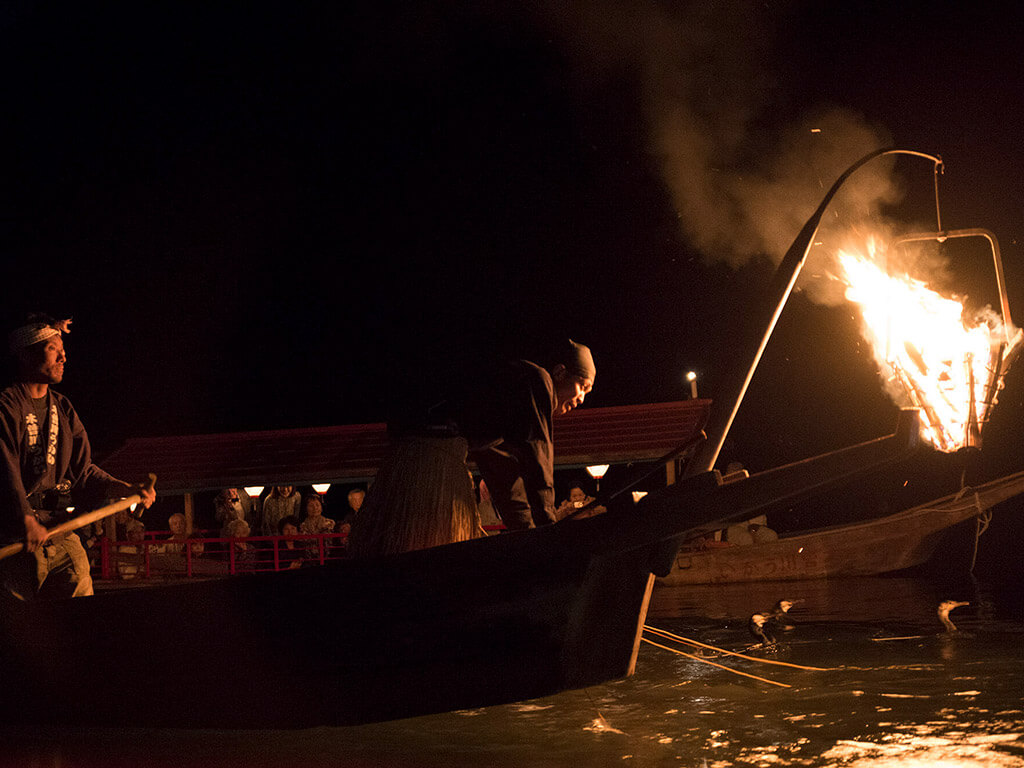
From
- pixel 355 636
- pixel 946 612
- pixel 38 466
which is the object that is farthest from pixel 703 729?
pixel 946 612

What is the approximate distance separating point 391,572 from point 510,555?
20.7 inches

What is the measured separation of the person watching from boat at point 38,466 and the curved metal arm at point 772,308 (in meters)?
2.79

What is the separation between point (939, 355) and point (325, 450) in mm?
14862

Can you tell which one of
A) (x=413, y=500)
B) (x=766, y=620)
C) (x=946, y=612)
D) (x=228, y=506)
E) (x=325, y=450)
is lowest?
(x=946, y=612)

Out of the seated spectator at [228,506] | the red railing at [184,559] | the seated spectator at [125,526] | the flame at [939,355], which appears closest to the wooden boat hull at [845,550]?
the red railing at [184,559]

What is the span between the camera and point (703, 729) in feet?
16.7

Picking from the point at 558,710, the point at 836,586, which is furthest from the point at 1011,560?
the point at 558,710

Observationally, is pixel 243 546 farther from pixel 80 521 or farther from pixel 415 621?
pixel 415 621

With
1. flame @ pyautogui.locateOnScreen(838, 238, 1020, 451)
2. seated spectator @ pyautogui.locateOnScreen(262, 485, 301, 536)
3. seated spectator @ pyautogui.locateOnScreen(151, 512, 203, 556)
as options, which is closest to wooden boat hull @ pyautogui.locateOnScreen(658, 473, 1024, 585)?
seated spectator @ pyautogui.locateOnScreen(262, 485, 301, 536)

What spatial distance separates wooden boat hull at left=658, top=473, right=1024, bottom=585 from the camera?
A: 51.2 ft

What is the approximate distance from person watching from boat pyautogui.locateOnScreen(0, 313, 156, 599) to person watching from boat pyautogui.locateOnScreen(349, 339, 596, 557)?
1.34m

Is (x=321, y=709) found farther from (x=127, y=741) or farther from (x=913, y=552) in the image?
(x=913, y=552)

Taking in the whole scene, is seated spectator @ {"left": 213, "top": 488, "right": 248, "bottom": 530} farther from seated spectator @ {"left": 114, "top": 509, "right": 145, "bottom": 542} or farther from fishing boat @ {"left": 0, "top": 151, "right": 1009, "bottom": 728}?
fishing boat @ {"left": 0, "top": 151, "right": 1009, "bottom": 728}

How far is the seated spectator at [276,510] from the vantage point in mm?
15320
